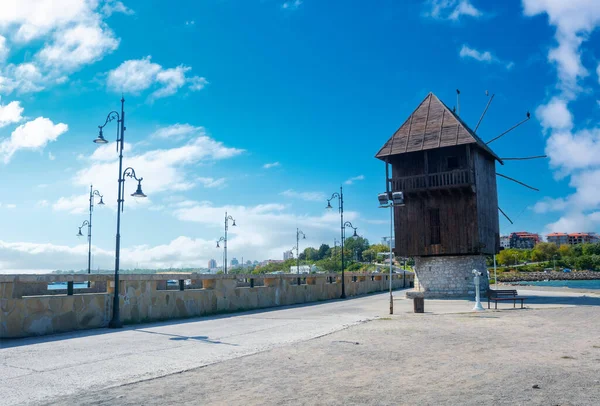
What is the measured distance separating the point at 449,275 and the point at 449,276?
0.07 metres

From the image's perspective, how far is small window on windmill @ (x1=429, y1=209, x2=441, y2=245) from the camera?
34875 mm

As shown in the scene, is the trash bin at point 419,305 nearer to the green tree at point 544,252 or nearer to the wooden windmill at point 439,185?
the wooden windmill at point 439,185

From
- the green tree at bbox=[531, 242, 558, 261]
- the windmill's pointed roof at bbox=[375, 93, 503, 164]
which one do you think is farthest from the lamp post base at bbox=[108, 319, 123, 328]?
the green tree at bbox=[531, 242, 558, 261]

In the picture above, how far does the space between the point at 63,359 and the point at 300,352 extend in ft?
15.2

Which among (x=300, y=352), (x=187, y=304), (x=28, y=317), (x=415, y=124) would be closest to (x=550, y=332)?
(x=300, y=352)

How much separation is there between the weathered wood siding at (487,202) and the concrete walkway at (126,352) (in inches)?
808

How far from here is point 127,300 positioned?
52.7 feet

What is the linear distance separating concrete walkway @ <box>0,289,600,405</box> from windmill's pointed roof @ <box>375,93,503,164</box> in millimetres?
20418

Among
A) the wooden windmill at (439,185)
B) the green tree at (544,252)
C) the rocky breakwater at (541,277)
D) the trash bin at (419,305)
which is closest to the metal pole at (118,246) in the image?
the trash bin at (419,305)

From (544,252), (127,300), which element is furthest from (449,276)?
(544,252)

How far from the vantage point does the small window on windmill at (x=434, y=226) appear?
34875 millimetres

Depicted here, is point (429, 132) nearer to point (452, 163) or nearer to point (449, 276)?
point (452, 163)

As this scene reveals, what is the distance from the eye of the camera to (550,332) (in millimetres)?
13586

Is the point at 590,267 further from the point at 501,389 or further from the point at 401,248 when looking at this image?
the point at 501,389
